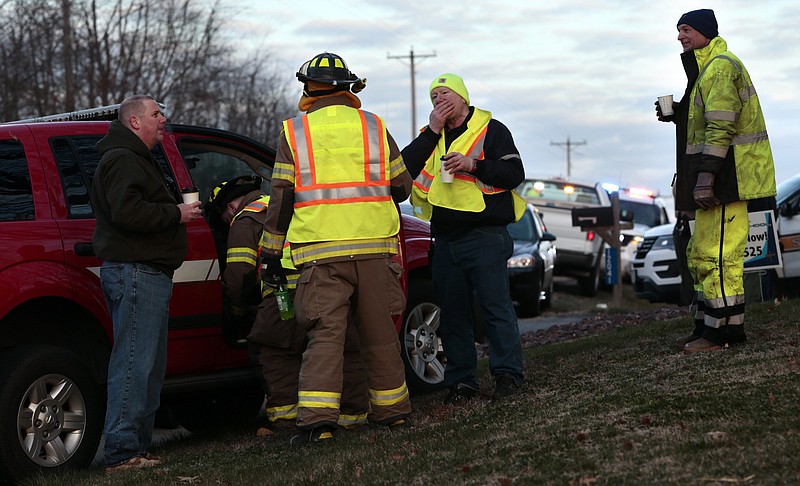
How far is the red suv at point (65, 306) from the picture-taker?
19.4 ft

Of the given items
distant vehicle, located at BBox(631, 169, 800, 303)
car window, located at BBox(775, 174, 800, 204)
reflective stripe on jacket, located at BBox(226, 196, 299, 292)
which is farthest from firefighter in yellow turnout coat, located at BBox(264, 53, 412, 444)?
distant vehicle, located at BBox(631, 169, 800, 303)

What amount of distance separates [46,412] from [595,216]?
Result: 13.0m

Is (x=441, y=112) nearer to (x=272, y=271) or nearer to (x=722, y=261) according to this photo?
(x=272, y=271)

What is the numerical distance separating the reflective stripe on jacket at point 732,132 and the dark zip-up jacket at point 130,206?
10.4ft

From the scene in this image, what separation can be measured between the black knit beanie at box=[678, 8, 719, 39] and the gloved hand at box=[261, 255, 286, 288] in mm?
2983

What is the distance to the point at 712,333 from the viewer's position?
7.45 metres

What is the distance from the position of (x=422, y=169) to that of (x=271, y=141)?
34.8 meters

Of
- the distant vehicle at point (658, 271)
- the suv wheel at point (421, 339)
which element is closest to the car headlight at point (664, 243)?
the distant vehicle at point (658, 271)

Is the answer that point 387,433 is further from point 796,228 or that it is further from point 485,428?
point 796,228

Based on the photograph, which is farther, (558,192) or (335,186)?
(558,192)

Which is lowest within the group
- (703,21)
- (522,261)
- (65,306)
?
(522,261)

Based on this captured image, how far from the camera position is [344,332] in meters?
6.22

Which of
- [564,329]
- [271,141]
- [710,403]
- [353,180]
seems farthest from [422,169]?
[271,141]

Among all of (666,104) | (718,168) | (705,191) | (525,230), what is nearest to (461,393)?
(705,191)
